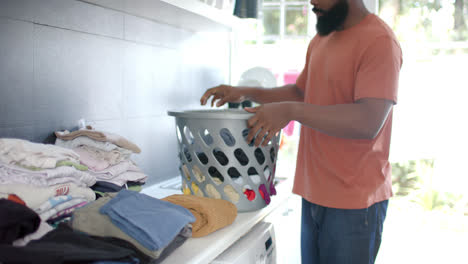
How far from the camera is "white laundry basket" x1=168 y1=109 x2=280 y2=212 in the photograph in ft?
3.79

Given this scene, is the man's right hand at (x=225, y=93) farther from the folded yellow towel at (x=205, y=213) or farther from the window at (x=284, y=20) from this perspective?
the window at (x=284, y=20)

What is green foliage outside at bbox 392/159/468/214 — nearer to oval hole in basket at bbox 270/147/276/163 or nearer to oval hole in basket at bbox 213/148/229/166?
oval hole in basket at bbox 270/147/276/163

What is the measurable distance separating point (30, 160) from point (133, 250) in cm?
31

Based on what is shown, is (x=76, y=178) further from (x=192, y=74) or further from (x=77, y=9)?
(x=192, y=74)

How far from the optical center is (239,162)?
3.88ft

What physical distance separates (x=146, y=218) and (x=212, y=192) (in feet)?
1.38

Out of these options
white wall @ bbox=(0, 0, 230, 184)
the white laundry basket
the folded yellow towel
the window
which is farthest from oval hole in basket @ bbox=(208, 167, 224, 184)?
the window

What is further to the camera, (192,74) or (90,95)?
(192,74)

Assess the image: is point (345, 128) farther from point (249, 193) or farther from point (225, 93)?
point (225, 93)

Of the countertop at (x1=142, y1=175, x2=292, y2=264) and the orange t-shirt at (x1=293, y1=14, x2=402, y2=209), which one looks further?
the orange t-shirt at (x1=293, y1=14, x2=402, y2=209)

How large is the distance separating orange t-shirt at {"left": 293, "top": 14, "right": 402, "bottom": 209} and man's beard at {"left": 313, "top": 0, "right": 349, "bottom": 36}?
3 cm

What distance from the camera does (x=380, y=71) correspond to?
1140mm

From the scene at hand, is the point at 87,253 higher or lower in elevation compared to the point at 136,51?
lower

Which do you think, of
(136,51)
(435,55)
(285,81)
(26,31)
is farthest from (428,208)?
(26,31)
